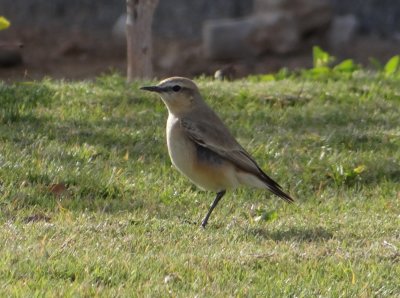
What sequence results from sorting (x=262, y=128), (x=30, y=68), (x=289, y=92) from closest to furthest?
(x=262, y=128), (x=289, y=92), (x=30, y=68)

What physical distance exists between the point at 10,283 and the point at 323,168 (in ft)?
13.6

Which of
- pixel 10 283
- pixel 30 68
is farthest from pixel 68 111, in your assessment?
pixel 30 68

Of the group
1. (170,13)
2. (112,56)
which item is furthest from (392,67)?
(170,13)

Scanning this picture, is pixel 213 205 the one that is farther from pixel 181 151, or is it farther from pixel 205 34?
pixel 205 34

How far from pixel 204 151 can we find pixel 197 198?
2.39 feet

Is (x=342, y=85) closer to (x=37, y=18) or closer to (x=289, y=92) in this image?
(x=289, y=92)

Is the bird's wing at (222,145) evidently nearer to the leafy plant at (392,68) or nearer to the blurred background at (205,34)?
the leafy plant at (392,68)

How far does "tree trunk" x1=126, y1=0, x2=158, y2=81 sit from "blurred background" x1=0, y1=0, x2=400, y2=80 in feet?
13.0

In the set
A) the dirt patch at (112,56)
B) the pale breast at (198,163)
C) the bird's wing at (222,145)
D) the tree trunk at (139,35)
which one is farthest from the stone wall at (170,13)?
the pale breast at (198,163)

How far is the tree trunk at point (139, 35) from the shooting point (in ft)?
41.1

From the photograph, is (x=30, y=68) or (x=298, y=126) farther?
(x=30, y=68)

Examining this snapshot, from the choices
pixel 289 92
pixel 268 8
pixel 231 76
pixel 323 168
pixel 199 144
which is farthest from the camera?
pixel 268 8

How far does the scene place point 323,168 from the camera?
1023 cm

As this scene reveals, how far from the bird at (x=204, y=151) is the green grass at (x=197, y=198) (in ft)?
0.92
